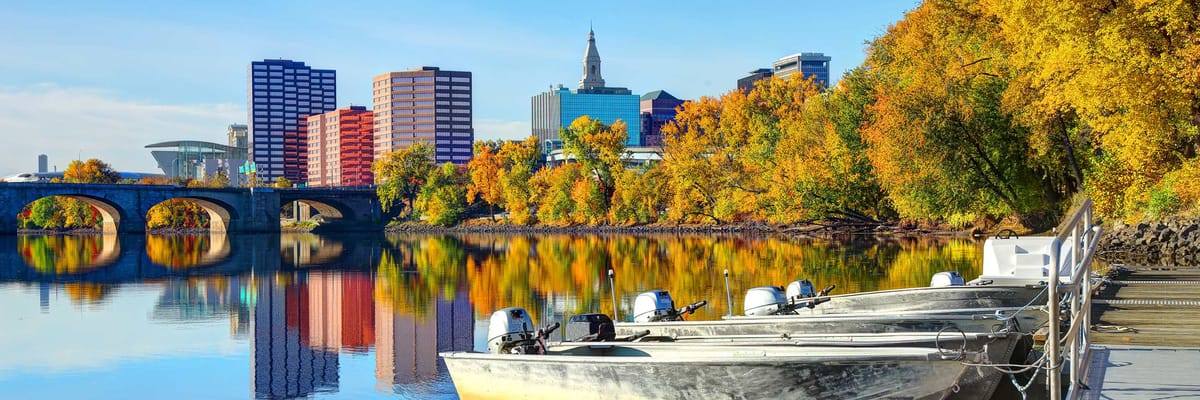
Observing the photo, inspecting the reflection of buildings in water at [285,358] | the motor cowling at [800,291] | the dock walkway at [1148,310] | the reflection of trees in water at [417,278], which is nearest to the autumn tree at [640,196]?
the reflection of trees in water at [417,278]

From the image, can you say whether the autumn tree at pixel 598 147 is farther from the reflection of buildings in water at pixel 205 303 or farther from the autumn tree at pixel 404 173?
the reflection of buildings in water at pixel 205 303

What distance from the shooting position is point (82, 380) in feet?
67.9

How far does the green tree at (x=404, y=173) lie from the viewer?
134m

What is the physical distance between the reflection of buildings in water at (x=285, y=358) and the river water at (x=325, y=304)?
6cm

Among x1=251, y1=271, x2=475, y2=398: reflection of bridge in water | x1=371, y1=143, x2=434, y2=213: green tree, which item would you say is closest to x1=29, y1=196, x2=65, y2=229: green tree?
x1=371, y1=143, x2=434, y2=213: green tree

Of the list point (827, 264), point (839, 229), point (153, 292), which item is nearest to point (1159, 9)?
point (827, 264)

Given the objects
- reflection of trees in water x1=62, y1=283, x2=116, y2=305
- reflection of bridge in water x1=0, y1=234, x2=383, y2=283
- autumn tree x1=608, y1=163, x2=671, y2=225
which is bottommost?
reflection of trees in water x1=62, y1=283, x2=116, y2=305

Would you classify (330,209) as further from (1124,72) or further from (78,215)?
(1124,72)

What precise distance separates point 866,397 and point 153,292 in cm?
3381

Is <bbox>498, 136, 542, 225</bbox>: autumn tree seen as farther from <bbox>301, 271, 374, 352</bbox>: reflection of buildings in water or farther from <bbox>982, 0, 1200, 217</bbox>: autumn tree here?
<bbox>982, 0, 1200, 217</bbox>: autumn tree

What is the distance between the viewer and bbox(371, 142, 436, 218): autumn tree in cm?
13362

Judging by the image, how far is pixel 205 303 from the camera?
3597 centimetres

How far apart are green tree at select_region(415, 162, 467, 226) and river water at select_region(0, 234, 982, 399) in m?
61.9

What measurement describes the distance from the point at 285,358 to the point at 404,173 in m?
112
